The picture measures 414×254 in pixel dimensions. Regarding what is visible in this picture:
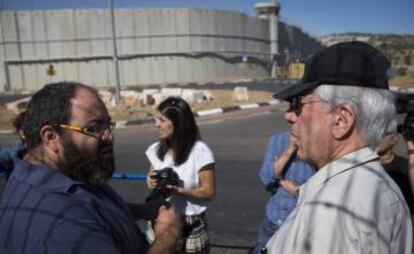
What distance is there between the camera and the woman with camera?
3.26 m

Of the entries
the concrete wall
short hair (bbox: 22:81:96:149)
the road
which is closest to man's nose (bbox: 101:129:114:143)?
short hair (bbox: 22:81:96:149)

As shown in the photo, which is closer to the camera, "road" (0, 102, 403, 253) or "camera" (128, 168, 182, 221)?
"camera" (128, 168, 182, 221)

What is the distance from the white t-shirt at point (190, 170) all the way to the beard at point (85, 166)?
1289 mm

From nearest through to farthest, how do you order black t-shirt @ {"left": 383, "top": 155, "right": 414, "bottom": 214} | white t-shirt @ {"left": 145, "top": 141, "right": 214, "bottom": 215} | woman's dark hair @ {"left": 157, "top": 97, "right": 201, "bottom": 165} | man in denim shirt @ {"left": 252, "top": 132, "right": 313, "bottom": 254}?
black t-shirt @ {"left": 383, "top": 155, "right": 414, "bottom": 214}, man in denim shirt @ {"left": 252, "top": 132, "right": 313, "bottom": 254}, white t-shirt @ {"left": 145, "top": 141, "right": 214, "bottom": 215}, woman's dark hair @ {"left": 157, "top": 97, "right": 201, "bottom": 165}

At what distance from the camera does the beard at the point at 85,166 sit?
1.94m

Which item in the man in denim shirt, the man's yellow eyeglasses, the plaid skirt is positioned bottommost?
the plaid skirt

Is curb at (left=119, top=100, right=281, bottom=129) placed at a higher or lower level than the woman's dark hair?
lower

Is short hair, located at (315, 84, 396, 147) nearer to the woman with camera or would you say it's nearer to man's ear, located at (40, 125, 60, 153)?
man's ear, located at (40, 125, 60, 153)


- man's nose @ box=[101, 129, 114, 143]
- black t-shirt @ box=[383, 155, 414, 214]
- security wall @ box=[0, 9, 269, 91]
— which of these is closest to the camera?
man's nose @ box=[101, 129, 114, 143]


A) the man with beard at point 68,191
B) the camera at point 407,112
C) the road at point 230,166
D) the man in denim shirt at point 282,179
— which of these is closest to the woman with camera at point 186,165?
the man in denim shirt at point 282,179

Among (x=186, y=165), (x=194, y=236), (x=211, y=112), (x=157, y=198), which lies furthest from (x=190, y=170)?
(x=211, y=112)

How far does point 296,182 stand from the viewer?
3.23 m

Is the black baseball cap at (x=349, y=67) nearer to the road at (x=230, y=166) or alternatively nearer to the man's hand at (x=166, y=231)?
the man's hand at (x=166, y=231)

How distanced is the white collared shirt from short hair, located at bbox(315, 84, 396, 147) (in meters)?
0.07
